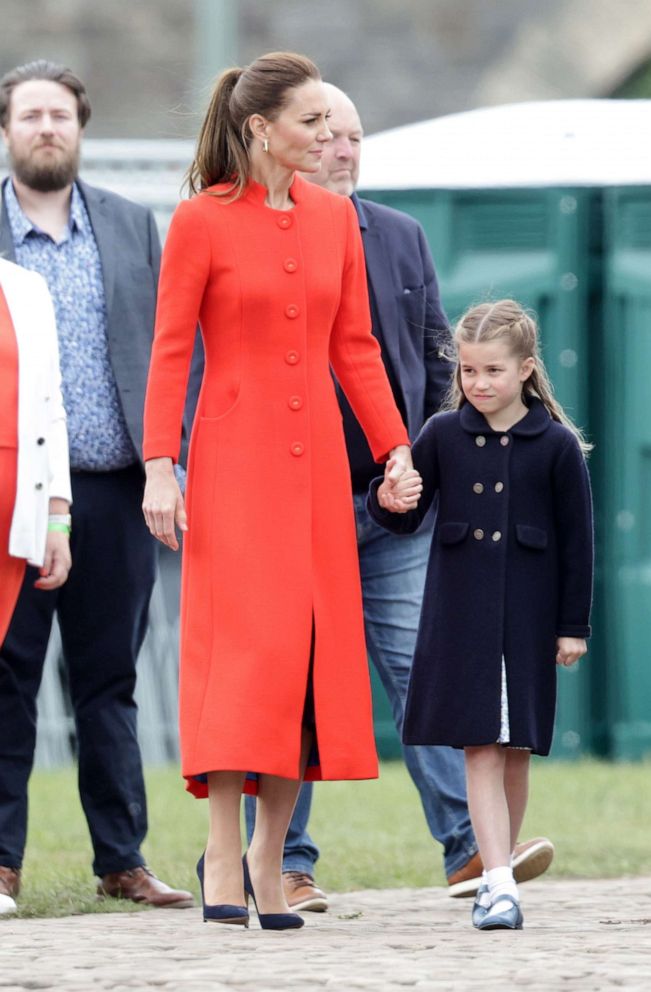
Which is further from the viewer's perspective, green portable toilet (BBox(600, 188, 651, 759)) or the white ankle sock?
green portable toilet (BBox(600, 188, 651, 759))

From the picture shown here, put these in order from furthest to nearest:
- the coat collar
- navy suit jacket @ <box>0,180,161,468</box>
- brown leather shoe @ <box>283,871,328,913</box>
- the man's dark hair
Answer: the man's dark hair → navy suit jacket @ <box>0,180,161,468</box> → brown leather shoe @ <box>283,871,328,913</box> → the coat collar

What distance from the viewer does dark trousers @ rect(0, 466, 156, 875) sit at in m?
6.80

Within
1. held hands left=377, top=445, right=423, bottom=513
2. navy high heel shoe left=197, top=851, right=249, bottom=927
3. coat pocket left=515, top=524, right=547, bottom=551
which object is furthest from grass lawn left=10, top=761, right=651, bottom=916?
coat pocket left=515, top=524, right=547, bottom=551

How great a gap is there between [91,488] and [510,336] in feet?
4.53

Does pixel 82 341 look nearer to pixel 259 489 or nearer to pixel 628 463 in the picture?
pixel 259 489

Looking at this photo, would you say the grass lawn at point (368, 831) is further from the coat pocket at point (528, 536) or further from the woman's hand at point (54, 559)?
the coat pocket at point (528, 536)

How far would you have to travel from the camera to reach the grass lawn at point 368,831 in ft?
23.9

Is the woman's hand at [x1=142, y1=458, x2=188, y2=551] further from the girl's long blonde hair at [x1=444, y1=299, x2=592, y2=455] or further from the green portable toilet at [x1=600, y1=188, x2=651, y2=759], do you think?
the green portable toilet at [x1=600, y1=188, x2=651, y2=759]

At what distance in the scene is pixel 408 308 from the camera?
6.62 m

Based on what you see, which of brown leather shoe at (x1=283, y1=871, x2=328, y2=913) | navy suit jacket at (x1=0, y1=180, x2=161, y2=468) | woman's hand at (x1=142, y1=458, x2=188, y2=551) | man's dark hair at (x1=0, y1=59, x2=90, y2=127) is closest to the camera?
A: woman's hand at (x1=142, y1=458, x2=188, y2=551)

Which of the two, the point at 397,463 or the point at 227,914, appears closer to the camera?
the point at 227,914

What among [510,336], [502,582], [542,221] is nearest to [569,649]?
[502,582]

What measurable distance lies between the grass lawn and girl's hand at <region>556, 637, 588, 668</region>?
142cm

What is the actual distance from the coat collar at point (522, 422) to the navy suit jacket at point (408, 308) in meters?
0.53
